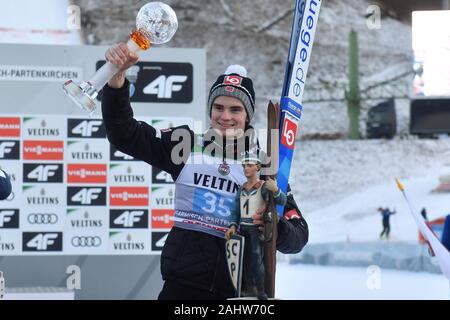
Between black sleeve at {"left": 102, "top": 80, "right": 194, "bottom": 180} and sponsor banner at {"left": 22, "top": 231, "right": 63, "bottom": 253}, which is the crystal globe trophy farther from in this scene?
sponsor banner at {"left": 22, "top": 231, "right": 63, "bottom": 253}

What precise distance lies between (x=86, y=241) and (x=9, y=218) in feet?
1.34

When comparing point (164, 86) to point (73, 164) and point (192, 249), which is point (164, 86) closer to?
point (73, 164)

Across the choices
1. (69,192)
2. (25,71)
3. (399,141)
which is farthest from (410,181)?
(25,71)

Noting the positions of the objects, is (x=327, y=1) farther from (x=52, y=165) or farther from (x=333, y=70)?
(x=52, y=165)

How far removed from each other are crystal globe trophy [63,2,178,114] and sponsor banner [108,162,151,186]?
2.09 m

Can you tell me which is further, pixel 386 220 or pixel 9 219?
pixel 386 220

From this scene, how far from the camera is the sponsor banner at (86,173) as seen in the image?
457cm

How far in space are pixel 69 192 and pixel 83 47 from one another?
29.8 inches

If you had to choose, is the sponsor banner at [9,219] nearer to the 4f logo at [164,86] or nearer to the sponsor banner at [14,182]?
the sponsor banner at [14,182]

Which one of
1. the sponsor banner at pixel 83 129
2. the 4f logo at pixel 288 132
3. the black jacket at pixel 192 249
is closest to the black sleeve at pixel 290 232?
the black jacket at pixel 192 249

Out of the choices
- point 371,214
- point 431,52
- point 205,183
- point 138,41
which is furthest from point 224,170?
point 431,52

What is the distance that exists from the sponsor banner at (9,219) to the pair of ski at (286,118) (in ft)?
6.60

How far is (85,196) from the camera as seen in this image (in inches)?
180

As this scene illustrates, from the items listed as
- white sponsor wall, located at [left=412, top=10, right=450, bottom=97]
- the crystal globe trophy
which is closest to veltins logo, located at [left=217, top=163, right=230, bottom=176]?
the crystal globe trophy
